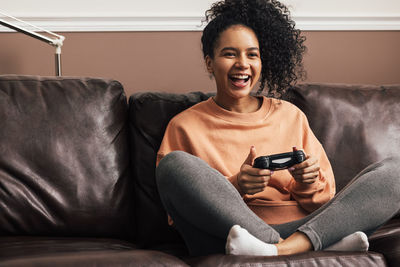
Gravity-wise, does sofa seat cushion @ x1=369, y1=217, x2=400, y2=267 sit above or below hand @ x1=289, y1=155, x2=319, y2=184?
below

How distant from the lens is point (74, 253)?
96cm

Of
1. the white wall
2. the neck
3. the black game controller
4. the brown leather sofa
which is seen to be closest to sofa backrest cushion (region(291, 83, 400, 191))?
the brown leather sofa

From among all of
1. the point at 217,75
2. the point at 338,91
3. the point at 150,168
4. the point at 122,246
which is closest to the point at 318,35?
the point at 338,91

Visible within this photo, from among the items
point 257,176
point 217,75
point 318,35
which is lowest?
point 257,176

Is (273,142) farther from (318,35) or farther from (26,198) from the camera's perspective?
(318,35)

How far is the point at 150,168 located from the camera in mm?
1519

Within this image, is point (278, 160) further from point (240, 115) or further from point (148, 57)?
point (148, 57)

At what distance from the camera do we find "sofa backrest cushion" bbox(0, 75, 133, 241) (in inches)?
55.1

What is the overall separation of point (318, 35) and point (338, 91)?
679mm

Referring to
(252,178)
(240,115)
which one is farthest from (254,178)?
(240,115)

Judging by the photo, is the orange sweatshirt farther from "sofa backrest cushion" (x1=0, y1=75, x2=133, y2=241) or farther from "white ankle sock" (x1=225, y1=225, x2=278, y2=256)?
"white ankle sock" (x1=225, y1=225, x2=278, y2=256)

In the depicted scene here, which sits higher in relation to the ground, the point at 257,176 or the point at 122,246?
the point at 257,176

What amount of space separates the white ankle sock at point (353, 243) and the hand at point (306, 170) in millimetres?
217

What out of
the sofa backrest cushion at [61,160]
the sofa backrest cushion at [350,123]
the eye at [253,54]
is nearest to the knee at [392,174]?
the sofa backrest cushion at [350,123]
